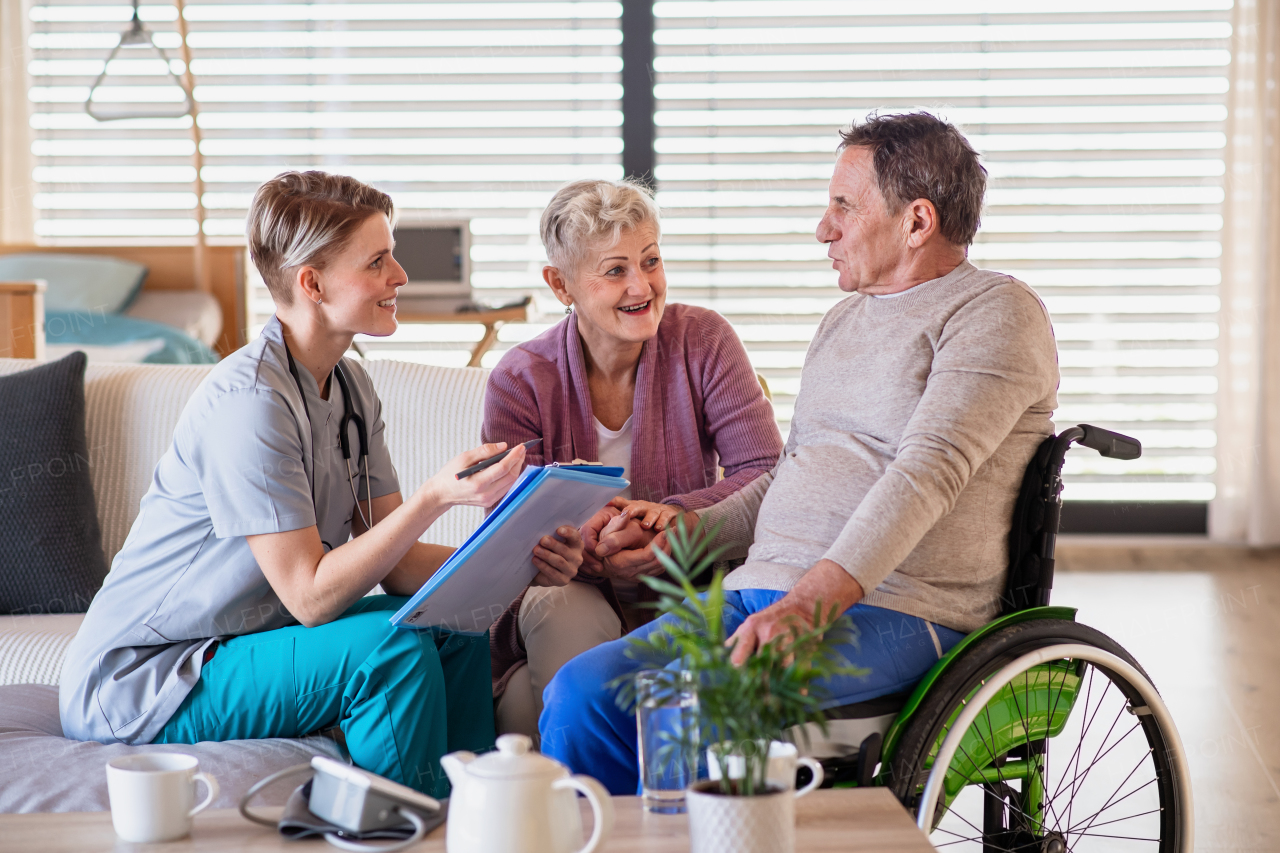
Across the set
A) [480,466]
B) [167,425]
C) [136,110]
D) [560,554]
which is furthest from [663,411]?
[136,110]

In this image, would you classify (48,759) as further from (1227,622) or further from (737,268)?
(737,268)

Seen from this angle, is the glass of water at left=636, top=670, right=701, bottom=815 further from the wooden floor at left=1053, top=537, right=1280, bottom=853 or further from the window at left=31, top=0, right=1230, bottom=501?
the window at left=31, top=0, right=1230, bottom=501

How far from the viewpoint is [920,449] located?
1.37m

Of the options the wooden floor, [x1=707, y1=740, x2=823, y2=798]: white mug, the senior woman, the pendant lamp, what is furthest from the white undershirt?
the pendant lamp

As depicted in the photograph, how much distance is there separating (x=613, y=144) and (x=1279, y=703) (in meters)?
3.13

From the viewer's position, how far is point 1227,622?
347 cm

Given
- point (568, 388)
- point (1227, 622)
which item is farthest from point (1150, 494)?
point (568, 388)

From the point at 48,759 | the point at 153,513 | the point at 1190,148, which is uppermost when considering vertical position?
the point at 1190,148

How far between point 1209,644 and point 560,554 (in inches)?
95.0

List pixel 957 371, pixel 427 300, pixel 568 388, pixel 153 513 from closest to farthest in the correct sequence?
pixel 957 371, pixel 153 513, pixel 568 388, pixel 427 300

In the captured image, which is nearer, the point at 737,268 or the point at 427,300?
the point at 427,300

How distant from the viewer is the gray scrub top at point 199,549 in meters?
1.45

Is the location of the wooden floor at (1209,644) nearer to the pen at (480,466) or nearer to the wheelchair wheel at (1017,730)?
the wheelchair wheel at (1017,730)

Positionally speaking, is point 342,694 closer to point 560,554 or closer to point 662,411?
point 560,554
